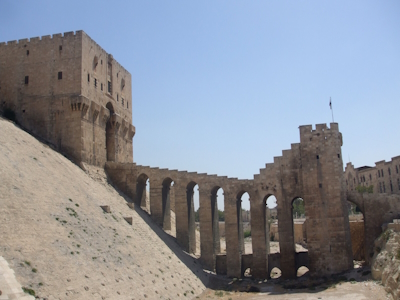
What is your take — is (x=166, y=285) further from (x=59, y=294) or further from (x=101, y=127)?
(x=101, y=127)

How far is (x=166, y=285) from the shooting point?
2639cm

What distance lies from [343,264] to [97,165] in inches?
917

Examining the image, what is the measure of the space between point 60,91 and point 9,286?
83.9ft

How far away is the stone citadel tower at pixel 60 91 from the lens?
123ft

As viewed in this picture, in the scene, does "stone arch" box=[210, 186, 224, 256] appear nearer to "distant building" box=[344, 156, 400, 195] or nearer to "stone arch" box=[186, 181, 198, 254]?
"stone arch" box=[186, 181, 198, 254]

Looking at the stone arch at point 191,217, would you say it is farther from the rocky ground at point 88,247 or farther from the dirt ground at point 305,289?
the dirt ground at point 305,289

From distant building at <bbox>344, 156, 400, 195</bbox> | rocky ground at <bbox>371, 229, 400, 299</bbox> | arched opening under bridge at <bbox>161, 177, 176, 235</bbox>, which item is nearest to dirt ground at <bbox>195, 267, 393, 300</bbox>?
rocky ground at <bbox>371, 229, 400, 299</bbox>

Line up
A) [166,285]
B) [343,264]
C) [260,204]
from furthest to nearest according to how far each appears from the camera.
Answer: [260,204], [343,264], [166,285]

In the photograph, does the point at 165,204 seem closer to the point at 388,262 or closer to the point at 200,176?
the point at 200,176

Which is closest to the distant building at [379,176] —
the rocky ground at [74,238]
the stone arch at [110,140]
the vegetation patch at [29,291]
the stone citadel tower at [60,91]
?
the stone arch at [110,140]

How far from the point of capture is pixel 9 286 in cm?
1573

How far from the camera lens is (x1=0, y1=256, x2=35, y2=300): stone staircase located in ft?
Result: 50.1

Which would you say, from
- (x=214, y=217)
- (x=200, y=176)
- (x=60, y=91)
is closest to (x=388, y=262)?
(x=214, y=217)

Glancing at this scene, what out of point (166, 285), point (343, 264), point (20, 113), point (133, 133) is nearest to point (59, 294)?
point (166, 285)
